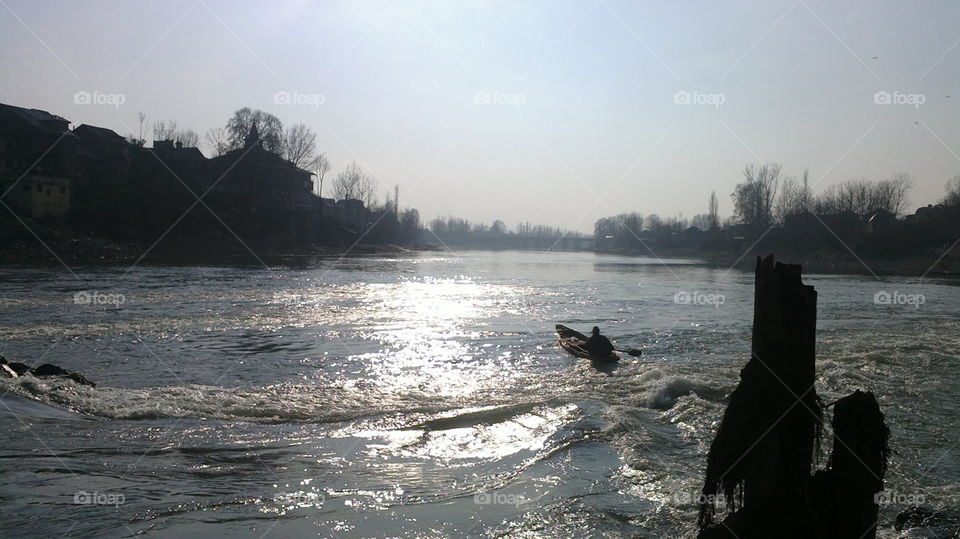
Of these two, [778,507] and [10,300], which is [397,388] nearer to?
[778,507]

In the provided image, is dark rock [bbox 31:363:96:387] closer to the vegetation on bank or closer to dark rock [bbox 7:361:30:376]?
dark rock [bbox 7:361:30:376]

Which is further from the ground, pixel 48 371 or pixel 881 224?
pixel 881 224

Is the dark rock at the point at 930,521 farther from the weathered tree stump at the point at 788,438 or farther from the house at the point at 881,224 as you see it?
the house at the point at 881,224

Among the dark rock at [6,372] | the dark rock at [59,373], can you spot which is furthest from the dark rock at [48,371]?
the dark rock at [6,372]

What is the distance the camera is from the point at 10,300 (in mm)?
24906

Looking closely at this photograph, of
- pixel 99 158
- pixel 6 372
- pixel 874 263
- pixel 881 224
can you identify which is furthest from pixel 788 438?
pixel 881 224

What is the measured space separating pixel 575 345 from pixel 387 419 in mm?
8658

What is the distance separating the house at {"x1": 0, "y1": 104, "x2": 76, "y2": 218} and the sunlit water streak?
40899mm

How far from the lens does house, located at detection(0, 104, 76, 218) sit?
5672 cm

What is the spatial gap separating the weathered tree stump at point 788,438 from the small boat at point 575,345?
12.5 meters

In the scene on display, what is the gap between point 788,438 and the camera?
4242mm

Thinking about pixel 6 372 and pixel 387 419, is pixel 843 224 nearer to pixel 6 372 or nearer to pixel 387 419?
pixel 387 419

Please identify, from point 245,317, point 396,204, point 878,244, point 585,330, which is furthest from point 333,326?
point 396,204

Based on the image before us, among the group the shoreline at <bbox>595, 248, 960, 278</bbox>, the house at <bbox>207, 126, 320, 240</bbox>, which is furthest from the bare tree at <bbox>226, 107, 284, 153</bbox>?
the shoreline at <bbox>595, 248, 960, 278</bbox>
